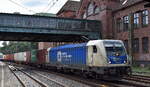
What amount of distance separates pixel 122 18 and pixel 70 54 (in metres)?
17.7

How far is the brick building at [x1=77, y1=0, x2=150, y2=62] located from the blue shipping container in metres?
11.6

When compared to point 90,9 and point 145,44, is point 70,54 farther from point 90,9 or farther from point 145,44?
point 90,9

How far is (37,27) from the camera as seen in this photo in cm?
3700

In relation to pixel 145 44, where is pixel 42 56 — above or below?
below

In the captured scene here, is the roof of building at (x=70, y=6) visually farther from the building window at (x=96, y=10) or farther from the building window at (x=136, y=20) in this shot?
the building window at (x=136, y=20)

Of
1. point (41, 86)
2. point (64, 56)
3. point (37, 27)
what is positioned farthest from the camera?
point (37, 27)

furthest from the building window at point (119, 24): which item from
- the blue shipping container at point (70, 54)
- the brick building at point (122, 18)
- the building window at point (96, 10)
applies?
the blue shipping container at point (70, 54)

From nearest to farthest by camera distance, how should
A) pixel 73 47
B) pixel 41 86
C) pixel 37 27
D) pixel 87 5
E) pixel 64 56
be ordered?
pixel 41 86 < pixel 73 47 < pixel 64 56 < pixel 37 27 < pixel 87 5

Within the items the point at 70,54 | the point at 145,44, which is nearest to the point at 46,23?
the point at 145,44

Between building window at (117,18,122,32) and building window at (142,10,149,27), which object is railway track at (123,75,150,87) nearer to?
building window at (142,10,149,27)

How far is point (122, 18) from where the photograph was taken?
39344 mm

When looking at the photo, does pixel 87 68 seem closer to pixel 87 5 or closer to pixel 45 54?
pixel 45 54

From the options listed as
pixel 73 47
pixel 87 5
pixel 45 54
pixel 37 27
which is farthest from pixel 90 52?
pixel 87 5

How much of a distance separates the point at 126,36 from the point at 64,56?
15.0 m
